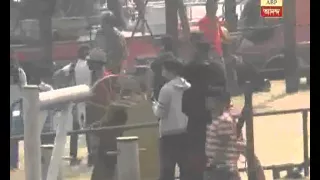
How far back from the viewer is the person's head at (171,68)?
19.7 ft

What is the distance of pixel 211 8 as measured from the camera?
20.7 feet

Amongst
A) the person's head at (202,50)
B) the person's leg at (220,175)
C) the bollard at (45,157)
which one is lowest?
the person's leg at (220,175)

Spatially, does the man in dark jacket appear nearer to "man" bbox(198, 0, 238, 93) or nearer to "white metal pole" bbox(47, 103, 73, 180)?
"man" bbox(198, 0, 238, 93)

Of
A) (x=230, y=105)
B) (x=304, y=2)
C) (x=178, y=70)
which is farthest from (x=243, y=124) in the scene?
(x=304, y=2)

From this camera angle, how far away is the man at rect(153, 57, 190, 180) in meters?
5.91

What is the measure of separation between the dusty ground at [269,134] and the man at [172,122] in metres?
0.12

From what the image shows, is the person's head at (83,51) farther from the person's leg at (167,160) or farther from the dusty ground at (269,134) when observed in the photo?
the person's leg at (167,160)

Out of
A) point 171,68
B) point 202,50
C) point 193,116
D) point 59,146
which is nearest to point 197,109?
point 193,116

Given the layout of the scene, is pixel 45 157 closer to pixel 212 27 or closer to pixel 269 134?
pixel 212 27

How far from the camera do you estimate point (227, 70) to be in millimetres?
6281


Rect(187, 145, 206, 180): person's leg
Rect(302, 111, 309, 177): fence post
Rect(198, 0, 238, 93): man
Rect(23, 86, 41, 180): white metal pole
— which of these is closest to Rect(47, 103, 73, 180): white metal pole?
Rect(23, 86, 41, 180): white metal pole

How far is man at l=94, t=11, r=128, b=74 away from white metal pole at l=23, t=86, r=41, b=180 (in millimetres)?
1503

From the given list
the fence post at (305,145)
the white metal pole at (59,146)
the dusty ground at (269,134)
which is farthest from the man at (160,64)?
the white metal pole at (59,146)
